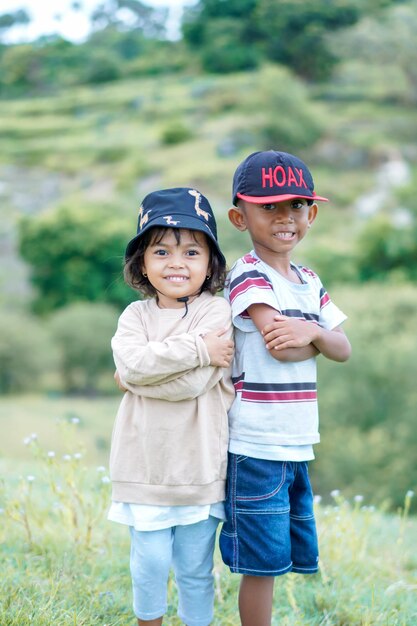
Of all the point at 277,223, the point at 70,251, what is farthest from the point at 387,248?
the point at 277,223

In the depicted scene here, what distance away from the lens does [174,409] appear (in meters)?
2.24

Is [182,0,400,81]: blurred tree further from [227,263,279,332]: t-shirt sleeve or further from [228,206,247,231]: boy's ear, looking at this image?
[227,263,279,332]: t-shirt sleeve

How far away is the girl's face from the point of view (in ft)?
7.54

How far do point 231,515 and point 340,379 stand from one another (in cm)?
1311

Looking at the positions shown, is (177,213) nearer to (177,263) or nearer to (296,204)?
(177,263)

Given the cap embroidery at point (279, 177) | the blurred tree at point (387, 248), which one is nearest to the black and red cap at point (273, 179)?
the cap embroidery at point (279, 177)

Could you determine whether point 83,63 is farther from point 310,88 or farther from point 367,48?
point 367,48

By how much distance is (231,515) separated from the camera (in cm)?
227

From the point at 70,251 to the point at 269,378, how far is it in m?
29.3

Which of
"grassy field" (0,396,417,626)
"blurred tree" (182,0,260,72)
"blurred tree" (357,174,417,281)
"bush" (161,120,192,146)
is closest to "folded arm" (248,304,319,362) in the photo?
"grassy field" (0,396,417,626)

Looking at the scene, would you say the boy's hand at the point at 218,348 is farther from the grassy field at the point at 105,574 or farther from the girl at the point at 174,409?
the grassy field at the point at 105,574

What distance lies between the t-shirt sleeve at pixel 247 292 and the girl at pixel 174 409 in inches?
1.9

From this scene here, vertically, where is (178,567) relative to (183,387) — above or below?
below

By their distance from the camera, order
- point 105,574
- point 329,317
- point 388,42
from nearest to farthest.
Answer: point 329,317 → point 105,574 → point 388,42
